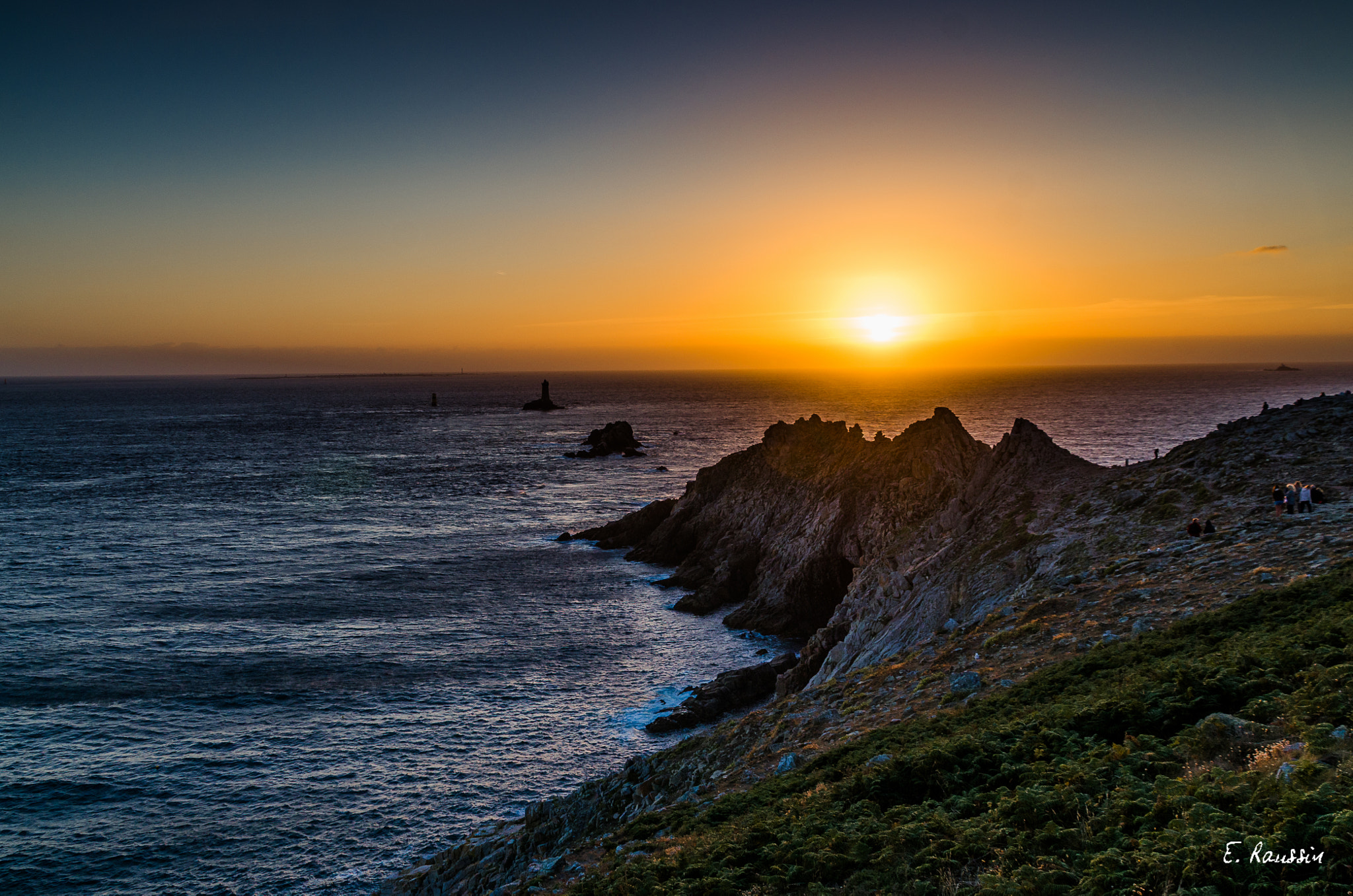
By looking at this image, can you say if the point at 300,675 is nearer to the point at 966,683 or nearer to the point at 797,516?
the point at 797,516

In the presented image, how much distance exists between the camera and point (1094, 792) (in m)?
10.2

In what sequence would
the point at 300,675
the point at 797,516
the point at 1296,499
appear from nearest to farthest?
the point at 1296,499
the point at 300,675
the point at 797,516

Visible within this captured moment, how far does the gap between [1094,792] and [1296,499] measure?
16691mm

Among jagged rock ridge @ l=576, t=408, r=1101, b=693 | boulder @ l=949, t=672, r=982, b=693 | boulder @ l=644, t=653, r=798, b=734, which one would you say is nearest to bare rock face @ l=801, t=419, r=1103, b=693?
jagged rock ridge @ l=576, t=408, r=1101, b=693

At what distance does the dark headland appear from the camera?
29.1 feet

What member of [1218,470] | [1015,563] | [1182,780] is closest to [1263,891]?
[1182,780]

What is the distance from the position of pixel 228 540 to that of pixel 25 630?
23348mm

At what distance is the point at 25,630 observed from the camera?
44.8 m

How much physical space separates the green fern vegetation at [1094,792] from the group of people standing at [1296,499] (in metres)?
6.84

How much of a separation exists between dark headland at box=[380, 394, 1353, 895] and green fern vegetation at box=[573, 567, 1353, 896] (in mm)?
40

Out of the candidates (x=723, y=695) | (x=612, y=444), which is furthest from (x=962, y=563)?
(x=612, y=444)

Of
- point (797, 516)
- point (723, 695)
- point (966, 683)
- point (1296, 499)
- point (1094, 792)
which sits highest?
point (1296, 499)

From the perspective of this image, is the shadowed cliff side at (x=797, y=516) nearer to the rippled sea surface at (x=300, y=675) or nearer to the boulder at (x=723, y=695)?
the rippled sea surface at (x=300, y=675)

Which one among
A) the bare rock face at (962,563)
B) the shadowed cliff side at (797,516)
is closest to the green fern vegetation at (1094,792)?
the bare rock face at (962,563)
